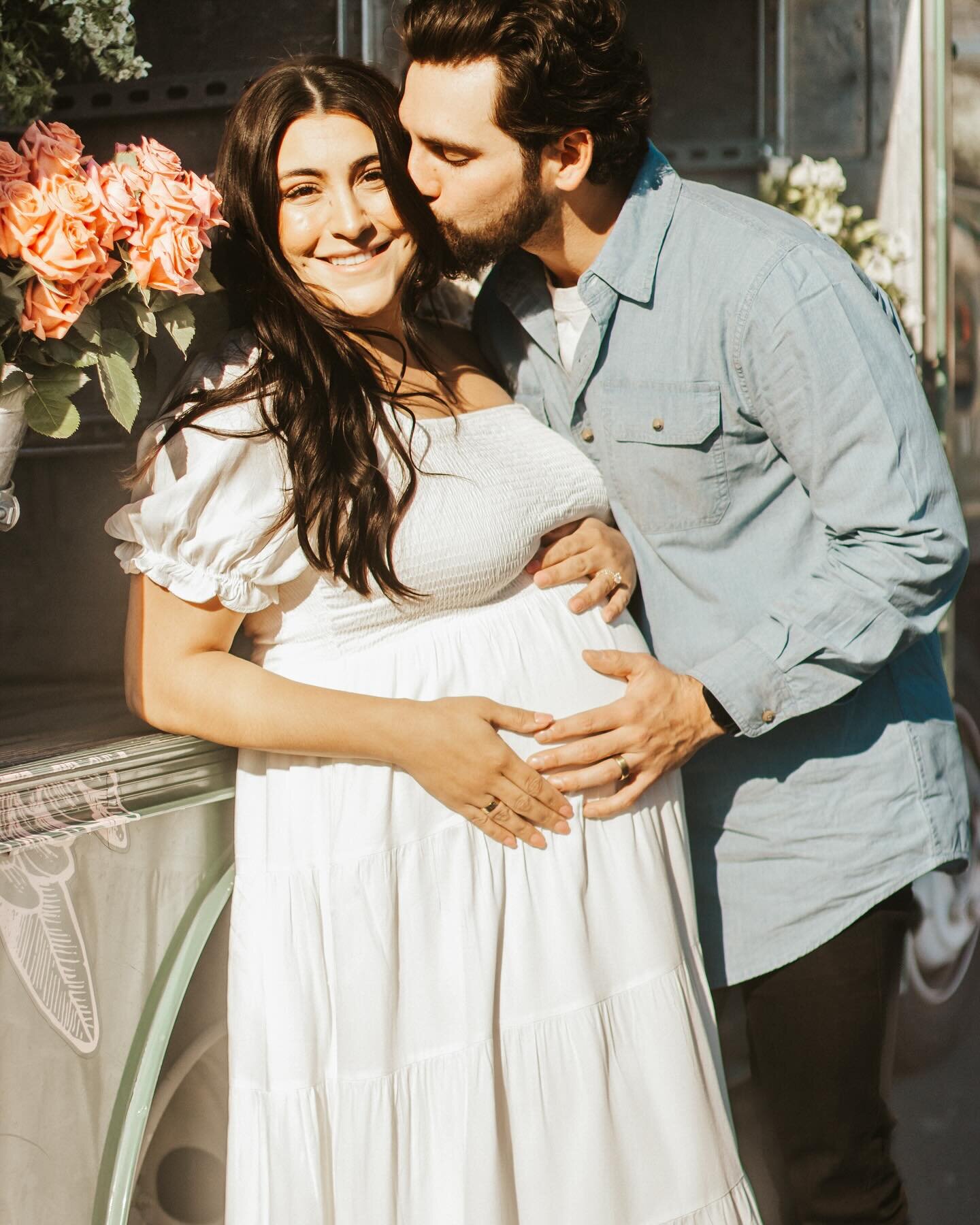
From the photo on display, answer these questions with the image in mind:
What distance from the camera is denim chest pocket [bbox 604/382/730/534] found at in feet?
6.32

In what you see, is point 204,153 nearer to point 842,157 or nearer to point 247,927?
point 247,927

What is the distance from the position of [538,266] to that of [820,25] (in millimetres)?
1393

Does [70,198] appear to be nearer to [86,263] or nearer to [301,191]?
[86,263]

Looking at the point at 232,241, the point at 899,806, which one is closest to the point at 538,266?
the point at 232,241

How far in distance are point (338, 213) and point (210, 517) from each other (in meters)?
0.55

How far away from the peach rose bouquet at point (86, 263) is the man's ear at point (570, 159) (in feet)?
2.27

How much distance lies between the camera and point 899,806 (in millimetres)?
1978

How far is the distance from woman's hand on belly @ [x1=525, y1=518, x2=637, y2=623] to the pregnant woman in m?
0.06

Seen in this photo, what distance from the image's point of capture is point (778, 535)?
1.95 m

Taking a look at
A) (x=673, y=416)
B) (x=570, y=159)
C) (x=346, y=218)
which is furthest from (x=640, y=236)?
(x=346, y=218)

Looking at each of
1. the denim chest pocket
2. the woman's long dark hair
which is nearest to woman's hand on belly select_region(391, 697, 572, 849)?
the woman's long dark hair

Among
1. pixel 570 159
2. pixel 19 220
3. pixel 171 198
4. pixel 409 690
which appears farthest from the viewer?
pixel 570 159

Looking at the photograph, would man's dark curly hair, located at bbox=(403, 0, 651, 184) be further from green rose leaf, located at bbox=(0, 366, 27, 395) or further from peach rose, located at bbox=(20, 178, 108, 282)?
green rose leaf, located at bbox=(0, 366, 27, 395)

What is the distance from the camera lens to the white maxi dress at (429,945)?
1614mm
